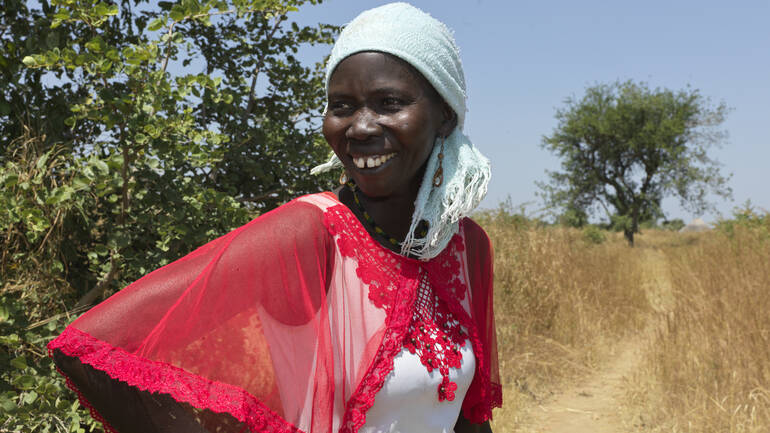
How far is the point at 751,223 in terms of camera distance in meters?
10.8

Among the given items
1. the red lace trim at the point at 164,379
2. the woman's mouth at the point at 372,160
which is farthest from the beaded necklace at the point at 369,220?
the red lace trim at the point at 164,379

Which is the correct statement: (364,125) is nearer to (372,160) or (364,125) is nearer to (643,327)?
(372,160)

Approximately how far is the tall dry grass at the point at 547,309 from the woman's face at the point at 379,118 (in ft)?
13.3

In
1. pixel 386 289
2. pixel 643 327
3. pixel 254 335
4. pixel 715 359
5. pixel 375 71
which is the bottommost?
pixel 643 327

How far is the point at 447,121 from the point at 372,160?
27 cm

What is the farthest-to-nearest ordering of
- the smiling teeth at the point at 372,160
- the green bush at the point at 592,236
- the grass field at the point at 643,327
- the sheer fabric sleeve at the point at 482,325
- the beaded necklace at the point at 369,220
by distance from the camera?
the green bush at the point at 592,236 → the grass field at the point at 643,327 → the sheer fabric sleeve at the point at 482,325 → the beaded necklace at the point at 369,220 → the smiling teeth at the point at 372,160

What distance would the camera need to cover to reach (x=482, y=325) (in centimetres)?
186

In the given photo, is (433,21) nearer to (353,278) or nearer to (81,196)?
(353,278)

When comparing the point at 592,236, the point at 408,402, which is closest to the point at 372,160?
the point at 408,402

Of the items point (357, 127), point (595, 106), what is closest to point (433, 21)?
point (357, 127)

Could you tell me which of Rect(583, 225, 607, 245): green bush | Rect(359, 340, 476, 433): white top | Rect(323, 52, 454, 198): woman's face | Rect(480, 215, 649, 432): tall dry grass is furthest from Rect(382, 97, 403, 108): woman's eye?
Rect(583, 225, 607, 245): green bush

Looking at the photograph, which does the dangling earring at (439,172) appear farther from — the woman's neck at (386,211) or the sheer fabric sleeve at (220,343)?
the sheer fabric sleeve at (220,343)

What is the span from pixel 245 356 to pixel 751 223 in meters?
11.9

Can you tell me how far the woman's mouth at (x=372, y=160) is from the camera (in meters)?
1.45
